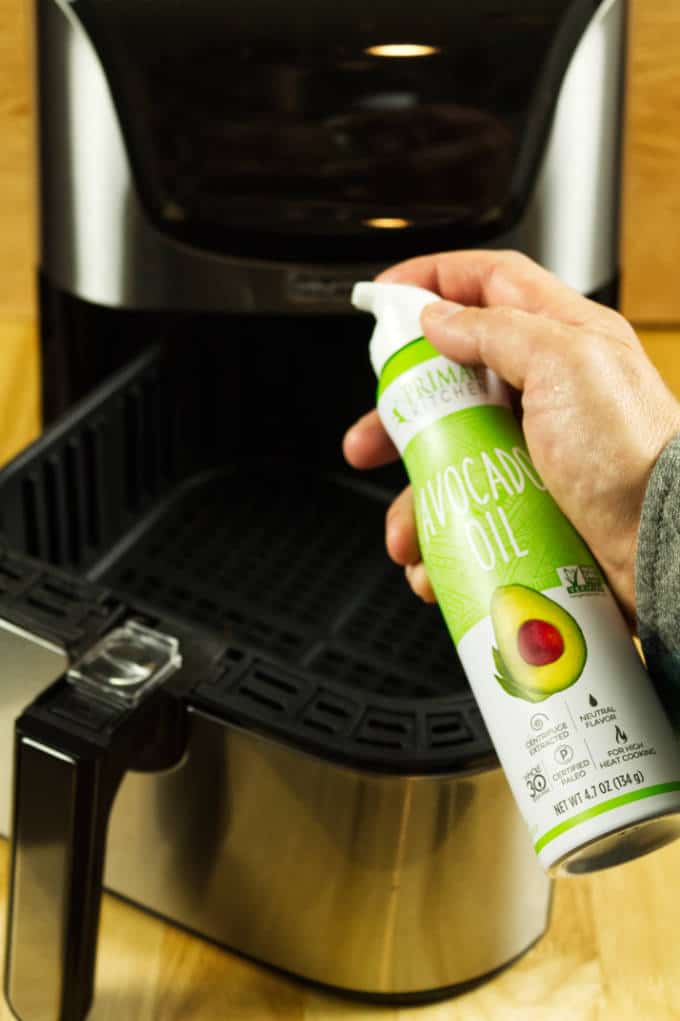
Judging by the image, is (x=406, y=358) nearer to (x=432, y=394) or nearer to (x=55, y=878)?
(x=432, y=394)

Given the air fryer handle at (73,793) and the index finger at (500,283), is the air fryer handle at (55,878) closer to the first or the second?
the air fryer handle at (73,793)

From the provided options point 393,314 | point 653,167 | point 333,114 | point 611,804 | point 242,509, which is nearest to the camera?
point 611,804

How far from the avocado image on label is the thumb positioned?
97 mm

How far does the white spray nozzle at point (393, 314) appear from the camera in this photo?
0.54 metres

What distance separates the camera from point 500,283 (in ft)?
1.99

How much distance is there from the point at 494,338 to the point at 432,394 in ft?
0.11

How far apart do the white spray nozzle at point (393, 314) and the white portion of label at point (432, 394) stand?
0.02 meters

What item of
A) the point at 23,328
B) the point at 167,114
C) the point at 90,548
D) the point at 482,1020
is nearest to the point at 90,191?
the point at 167,114

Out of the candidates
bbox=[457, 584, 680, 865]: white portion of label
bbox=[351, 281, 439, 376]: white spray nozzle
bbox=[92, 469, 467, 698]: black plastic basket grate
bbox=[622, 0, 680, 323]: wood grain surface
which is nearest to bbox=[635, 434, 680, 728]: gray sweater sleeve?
bbox=[457, 584, 680, 865]: white portion of label

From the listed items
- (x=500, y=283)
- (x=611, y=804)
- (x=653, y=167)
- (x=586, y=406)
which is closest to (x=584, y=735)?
(x=611, y=804)

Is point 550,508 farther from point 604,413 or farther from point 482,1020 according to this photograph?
point 482,1020

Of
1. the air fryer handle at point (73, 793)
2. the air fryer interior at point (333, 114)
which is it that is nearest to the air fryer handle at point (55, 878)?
the air fryer handle at point (73, 793)

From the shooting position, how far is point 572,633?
1.56 ft

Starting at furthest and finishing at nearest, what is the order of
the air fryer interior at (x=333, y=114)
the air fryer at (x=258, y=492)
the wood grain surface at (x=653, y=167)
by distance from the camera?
the wood grain surface at (x=653, y=167), the air fryer interior at (x=333, y=114), the air fryer at (x=258, y=492)
